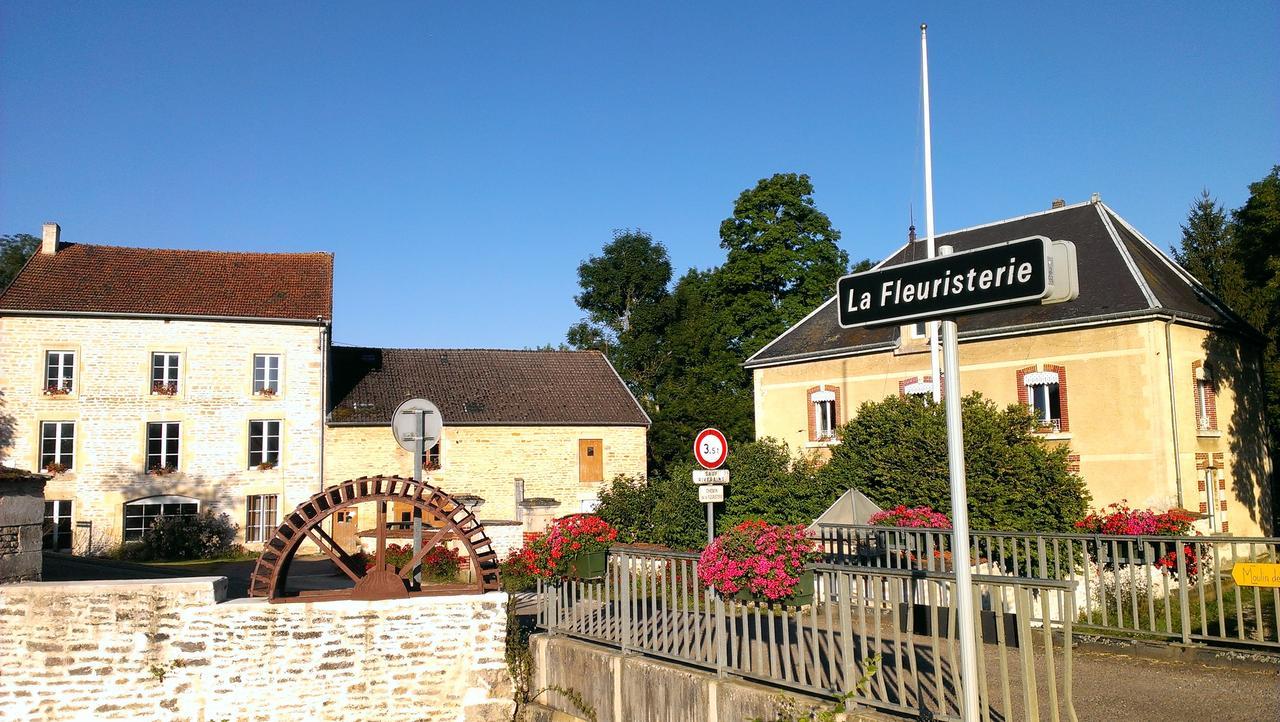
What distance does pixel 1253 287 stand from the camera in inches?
1113

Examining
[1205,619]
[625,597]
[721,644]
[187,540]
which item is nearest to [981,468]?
[1205,619]

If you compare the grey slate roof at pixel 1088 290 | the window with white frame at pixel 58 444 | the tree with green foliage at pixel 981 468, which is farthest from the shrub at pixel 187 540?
the tree with green foliage at pixel 981 468

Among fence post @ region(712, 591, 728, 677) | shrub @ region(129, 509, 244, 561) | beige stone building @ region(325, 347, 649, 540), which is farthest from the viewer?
beige stone building @ region(325, 347, 649, 540)

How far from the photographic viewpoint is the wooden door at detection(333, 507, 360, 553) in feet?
90.1

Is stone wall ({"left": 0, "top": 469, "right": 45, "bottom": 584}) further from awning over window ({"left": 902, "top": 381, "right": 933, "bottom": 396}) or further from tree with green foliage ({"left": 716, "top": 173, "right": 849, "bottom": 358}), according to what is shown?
tree with green foliage ({"left": 716, "top": 173, "right": 849, "bottom": 358})

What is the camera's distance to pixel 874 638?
278 inches

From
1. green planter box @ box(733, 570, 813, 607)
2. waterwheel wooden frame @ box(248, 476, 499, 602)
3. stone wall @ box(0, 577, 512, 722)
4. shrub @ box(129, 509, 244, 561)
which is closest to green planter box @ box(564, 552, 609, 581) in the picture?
stone wall @ box(0, 577, 512, 722)

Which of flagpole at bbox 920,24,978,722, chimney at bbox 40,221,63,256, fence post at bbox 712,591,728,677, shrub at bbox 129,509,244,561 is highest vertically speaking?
chimney at bbox 40,221,63,256

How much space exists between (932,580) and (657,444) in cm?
3388

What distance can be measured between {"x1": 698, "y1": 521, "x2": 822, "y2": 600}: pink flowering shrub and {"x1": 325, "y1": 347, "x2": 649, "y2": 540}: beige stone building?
20.5 m

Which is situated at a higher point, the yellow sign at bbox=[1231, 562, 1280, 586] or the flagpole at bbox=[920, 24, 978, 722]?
the flagpole at bbox=[920, 24, 978, 722]

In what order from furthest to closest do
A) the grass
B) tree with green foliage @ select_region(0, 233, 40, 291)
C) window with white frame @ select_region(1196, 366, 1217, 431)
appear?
tree with green foliage @ select_region(0, 233, 40, 291) < window with white frame @ select_region(1196, 366, 1217, 431) < the grass

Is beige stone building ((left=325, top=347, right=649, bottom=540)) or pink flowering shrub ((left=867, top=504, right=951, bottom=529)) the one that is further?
beige stone building ((left=325, top=347, right=649, bottom=540))

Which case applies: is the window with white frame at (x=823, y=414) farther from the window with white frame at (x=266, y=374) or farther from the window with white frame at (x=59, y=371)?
the window with white frame at (x=59, y=371)
